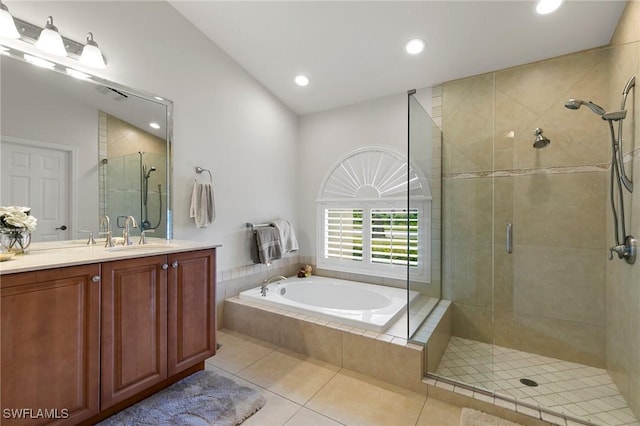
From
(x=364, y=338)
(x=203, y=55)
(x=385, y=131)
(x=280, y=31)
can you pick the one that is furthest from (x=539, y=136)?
(x=203, y=55)

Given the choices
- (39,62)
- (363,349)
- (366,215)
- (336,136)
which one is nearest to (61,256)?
(39,62)

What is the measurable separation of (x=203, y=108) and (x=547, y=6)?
109 inches

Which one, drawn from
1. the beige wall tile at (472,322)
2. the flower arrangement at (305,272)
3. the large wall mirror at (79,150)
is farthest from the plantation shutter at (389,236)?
the large wall mirror at (79,150)

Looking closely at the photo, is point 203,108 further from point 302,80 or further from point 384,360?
point 384,360

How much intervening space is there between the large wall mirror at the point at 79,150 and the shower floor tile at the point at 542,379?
8.56ft

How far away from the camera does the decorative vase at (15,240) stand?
4.96ft

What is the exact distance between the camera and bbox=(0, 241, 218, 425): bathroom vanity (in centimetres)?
120

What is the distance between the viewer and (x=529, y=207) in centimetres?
235

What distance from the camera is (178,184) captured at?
8.19 ft

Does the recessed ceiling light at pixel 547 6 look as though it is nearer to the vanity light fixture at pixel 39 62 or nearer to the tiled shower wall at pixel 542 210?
the tiled shower wall at pixel 542 210

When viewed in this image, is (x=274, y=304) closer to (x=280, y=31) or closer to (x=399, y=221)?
(x=399, y=221)

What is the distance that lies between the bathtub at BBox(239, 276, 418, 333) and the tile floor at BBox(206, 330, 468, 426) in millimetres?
371

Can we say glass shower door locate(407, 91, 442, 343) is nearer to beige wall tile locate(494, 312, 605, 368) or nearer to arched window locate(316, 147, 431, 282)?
arched window locate(316, 147, 431, 282)

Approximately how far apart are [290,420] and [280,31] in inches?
114
